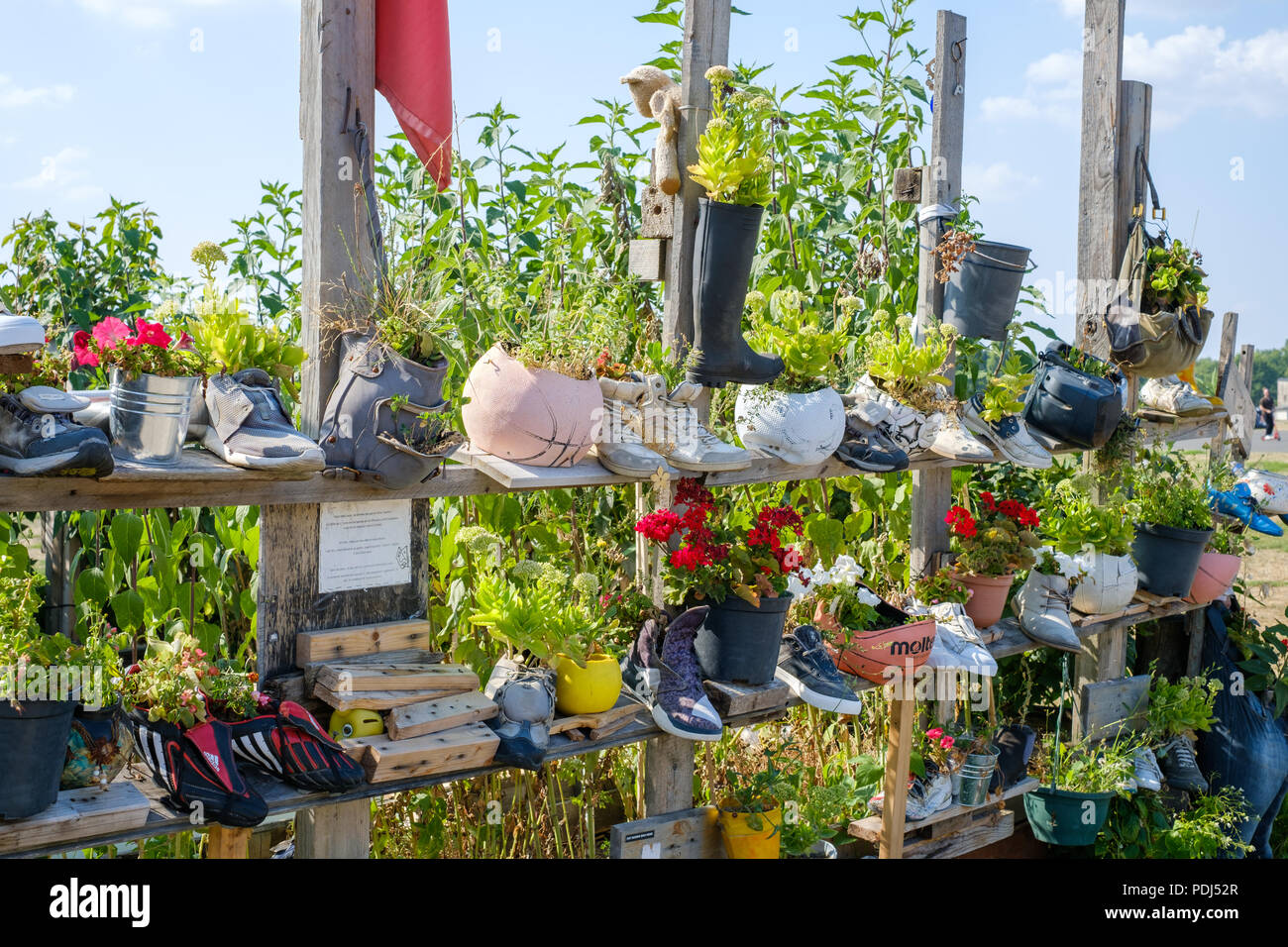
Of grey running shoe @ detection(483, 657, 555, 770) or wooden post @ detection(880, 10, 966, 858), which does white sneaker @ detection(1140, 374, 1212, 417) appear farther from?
grey running shoe @ detection(483, 657, 555, 770)

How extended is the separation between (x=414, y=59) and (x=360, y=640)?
1.13m

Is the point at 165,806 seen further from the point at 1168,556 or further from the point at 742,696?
the point at 1168,556

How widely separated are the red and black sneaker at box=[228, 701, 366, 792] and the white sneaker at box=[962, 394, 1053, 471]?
206cm

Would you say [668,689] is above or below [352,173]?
below

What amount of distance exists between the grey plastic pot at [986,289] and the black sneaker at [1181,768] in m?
1.68

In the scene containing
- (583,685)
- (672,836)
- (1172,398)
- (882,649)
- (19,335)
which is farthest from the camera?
(1172,398)

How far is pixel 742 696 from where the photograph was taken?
2.64 metres

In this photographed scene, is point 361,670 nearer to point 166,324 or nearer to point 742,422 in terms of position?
point 166,324

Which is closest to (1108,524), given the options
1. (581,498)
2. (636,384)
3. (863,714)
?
(863,714)

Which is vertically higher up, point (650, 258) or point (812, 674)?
point (650, 258)

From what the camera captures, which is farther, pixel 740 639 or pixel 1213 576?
pixel 1213 576

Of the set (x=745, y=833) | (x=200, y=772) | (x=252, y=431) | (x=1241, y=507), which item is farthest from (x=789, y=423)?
(x=1241, y=507)

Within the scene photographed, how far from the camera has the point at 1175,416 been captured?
411cm

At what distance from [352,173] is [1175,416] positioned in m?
3.10
